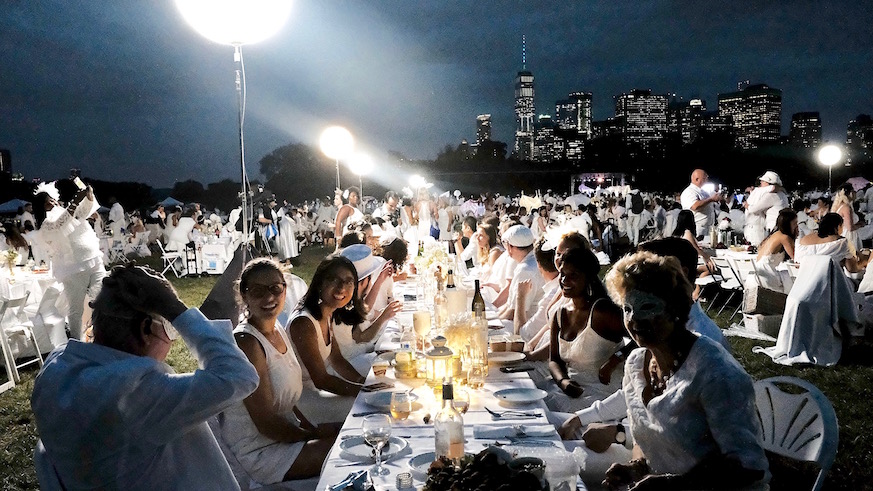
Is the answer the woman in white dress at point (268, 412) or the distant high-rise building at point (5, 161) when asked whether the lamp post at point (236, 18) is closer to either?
the woman in white dress at point (268, 412)

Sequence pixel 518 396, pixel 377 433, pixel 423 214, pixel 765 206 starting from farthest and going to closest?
pixel 423 214, pixel 765 206, pixel 518 396, pixel 377 433

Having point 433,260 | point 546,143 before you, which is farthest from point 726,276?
point 546,143

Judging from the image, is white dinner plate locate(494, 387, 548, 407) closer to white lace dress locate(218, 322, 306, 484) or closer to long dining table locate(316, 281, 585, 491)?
long dining table locate(316, 281, 585, 491)

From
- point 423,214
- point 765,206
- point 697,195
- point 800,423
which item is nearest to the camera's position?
point 800,423

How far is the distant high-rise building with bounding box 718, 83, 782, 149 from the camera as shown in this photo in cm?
11625

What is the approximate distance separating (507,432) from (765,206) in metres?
9.33

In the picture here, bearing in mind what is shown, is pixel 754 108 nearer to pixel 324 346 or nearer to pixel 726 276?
pixel 726 276

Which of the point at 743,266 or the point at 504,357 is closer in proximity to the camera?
the point at 504,357

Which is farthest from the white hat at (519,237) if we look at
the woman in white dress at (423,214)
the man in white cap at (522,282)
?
the woman in white dress at (423,214)

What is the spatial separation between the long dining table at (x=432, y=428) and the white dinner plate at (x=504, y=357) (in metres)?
0.14

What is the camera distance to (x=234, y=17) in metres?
3.55

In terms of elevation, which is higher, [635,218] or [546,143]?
[546,143]

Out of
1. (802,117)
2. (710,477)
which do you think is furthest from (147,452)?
(802,117)

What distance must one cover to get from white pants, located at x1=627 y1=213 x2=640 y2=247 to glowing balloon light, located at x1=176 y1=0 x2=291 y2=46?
13.6m
